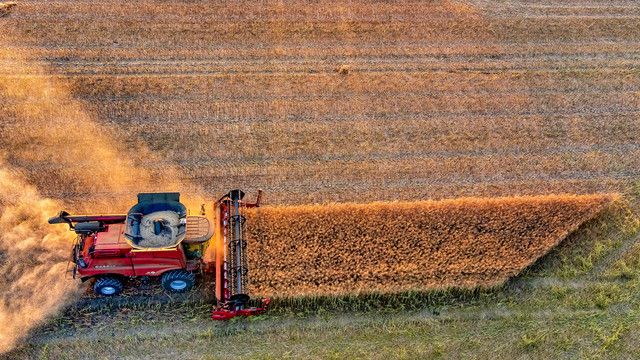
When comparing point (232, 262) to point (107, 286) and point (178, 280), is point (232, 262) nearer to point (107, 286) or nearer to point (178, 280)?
point (178, 280)

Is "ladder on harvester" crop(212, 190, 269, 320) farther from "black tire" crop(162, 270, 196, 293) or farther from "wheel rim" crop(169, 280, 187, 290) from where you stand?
"wheel rim" crop(169, 280, 187, 290)

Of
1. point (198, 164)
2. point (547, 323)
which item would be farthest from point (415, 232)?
point (198, 164)

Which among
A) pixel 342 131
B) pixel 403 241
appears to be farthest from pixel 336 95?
pixel 403 241

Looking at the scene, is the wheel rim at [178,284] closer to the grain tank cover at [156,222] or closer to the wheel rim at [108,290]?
the grain tank cover at [156,222]

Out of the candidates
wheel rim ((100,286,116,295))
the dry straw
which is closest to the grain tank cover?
wheel rim ((100,286,116,295))

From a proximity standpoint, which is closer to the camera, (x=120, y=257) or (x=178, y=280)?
(x=120, y=257)

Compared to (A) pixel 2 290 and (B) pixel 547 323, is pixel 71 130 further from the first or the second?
(B) pixel 547 323
